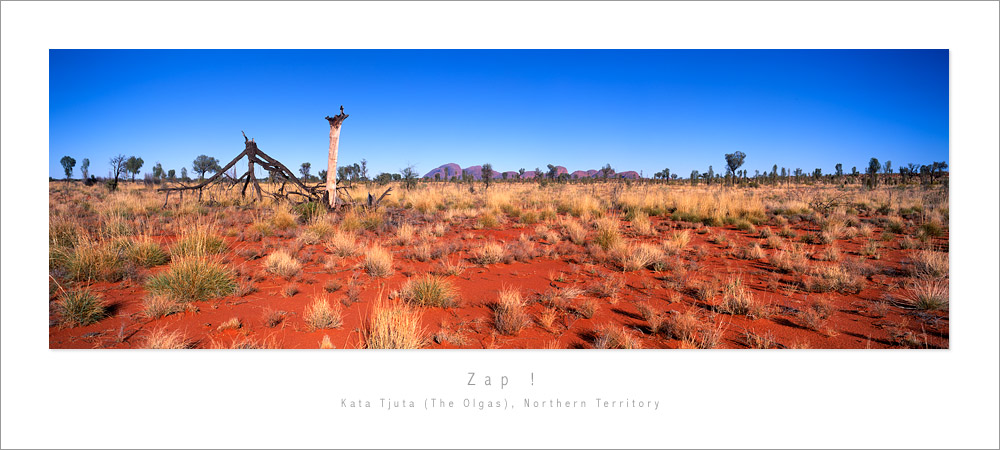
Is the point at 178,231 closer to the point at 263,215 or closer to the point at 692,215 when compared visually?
the point at 263,215

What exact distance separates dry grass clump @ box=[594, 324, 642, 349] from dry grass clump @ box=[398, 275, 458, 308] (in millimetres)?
1578

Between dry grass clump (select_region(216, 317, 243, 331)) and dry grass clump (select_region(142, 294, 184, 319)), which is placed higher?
dry grass clump (select_region(142, 294, 184, 319))

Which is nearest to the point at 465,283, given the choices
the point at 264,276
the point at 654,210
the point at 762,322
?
the point at 264,276

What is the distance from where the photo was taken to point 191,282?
411cm

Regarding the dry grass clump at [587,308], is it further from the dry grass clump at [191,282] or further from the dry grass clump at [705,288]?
the dry grass clump at [191,282]

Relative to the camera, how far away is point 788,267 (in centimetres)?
575

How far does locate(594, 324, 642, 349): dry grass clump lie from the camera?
10.5ft

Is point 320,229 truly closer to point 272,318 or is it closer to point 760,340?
point 272,318

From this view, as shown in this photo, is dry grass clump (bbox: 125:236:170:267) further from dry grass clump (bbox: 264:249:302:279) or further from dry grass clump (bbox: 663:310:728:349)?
dry grass clump (bbox: 663:310:728:349)

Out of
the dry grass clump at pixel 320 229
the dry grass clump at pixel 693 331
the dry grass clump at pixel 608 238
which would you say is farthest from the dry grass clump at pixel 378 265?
the dry grass clump at pixel 608 238

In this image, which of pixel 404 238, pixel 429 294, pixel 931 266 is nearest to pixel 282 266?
pixel 429 294

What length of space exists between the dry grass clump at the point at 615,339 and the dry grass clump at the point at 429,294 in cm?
158

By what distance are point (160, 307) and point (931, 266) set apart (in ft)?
29.4

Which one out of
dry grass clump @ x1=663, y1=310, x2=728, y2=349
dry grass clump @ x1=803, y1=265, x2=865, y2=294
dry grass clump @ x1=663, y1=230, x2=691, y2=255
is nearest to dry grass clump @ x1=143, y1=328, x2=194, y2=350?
dry grass clump @ x1=663, y1=310, x2=728, y2=349
